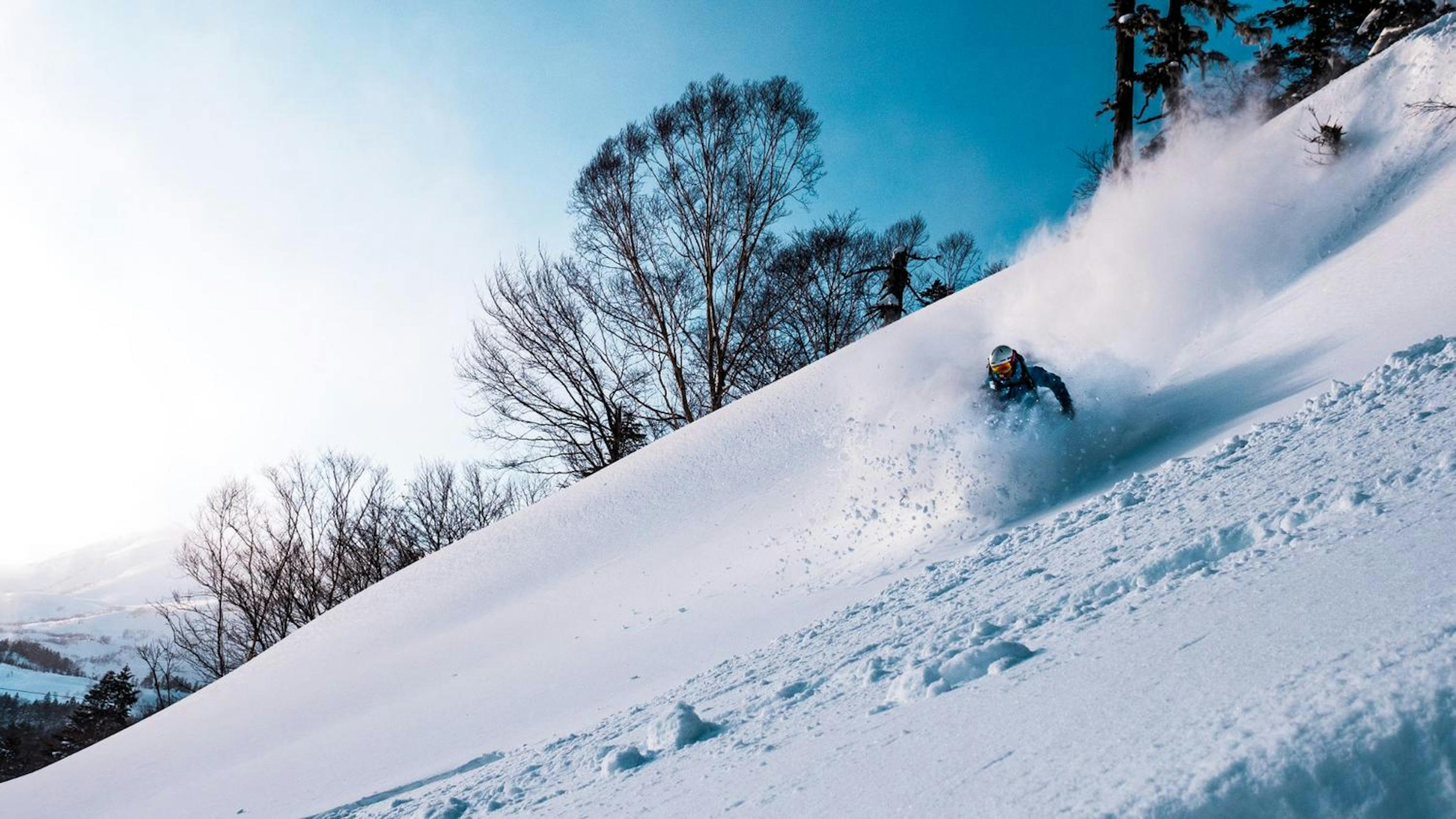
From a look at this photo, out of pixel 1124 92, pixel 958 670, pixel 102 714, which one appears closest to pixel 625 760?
pixel 958 670

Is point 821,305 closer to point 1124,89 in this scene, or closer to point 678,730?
point 1124,89

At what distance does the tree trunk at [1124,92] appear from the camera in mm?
14109

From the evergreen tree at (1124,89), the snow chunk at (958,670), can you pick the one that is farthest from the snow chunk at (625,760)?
the evergreen tree at (1124,89)

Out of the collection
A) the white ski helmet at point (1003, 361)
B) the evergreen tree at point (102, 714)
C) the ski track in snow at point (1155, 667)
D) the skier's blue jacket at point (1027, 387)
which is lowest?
the ski track in snow at point (1155, 667)

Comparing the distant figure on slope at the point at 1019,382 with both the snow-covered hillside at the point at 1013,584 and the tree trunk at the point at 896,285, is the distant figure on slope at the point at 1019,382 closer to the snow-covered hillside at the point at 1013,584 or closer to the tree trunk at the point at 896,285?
the snow-covered hillside at the point at 1013,584

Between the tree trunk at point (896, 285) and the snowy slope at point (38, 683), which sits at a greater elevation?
the snowy slope at point (38, 683)

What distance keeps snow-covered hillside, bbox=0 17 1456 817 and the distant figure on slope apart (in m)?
0.24

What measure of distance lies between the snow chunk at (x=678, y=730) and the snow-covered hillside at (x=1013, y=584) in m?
0.04

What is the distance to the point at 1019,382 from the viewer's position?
23.8 ft

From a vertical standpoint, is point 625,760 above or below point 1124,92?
below

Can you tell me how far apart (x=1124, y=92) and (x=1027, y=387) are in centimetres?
1007

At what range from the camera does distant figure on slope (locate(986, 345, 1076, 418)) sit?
7.19 meters

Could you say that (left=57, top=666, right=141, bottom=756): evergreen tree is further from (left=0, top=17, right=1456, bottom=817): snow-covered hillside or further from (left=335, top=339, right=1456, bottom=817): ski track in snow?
(left=335, top=339, right=1456, bottom=817): ski track in snow

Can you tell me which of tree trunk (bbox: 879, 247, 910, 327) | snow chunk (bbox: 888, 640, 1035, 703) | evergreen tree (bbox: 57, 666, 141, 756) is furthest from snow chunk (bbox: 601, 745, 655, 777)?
evergreen tree (bbox: 57, 666, 141, 756)
